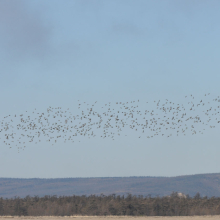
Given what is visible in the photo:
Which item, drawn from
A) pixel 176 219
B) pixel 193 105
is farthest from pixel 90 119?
pixel 176 219

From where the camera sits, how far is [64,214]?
165 ft

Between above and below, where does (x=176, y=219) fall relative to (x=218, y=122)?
below

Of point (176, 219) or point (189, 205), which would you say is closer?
point (176, 219)

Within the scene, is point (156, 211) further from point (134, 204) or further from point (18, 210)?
point (18, 210)

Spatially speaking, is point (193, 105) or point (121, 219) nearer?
point (193, 105)

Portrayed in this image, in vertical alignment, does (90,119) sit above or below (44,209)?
above

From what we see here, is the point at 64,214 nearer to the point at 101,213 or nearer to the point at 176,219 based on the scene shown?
the point at 101,213

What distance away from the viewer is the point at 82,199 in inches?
2303

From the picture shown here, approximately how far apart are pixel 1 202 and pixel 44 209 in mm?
5700

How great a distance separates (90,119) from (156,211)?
15407 mm

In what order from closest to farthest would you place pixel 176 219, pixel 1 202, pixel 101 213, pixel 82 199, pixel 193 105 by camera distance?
pixel 193 105
pixel 176 219
pixel 101 213
pixel 1 202
pixel 82 199

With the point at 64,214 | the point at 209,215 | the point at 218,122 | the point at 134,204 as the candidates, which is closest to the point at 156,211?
the point at 134,204

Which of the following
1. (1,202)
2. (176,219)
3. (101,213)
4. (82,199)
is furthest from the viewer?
(82,199)

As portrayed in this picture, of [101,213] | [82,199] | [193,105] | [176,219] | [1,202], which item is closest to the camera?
[193,105]
